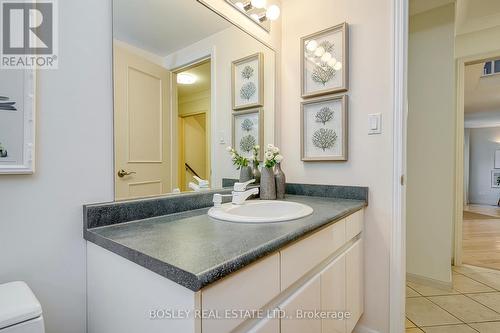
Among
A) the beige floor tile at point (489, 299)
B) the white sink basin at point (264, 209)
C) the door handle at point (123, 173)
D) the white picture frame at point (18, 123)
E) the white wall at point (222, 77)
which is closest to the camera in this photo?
the white picture frame at point (18, 123)

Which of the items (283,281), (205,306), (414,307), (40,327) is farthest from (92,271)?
(414,307)

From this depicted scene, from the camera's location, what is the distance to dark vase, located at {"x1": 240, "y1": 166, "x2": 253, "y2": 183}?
161 centimetres

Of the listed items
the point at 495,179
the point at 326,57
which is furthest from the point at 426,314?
the point at 495,179

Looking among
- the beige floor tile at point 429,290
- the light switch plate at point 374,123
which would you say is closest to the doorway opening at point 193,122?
the light switch plate at point 374,123

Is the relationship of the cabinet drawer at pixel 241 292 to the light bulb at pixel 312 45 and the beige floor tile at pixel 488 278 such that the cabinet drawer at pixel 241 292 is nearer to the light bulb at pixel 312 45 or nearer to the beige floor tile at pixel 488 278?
→ the light bulb at pixel 312 45

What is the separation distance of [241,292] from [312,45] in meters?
1.59

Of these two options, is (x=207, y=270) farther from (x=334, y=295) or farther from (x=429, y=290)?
(x=429, y=290)

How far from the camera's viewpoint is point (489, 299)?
6.36 ft

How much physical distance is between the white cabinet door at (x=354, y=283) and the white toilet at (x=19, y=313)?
1187 mm

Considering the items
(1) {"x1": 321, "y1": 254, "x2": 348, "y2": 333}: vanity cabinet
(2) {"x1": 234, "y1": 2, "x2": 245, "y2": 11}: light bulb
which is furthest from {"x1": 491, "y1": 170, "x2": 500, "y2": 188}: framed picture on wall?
(2) {"x1": 234, "y1": 2, "x2": 245, "y2": 11}: light bulb

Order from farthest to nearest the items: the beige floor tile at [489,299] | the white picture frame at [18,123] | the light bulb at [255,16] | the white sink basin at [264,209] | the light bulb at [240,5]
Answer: the beige floor tile at [489,299] → the light bulb at [255,16] → the light bulb at [240,5] → the white sink basin at [264,209] → the white picture frame at [18,123]

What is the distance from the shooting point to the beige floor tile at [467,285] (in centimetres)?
208

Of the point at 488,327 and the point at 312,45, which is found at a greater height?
the point at 312,45

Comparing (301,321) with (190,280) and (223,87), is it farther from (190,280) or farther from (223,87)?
(223,87)
